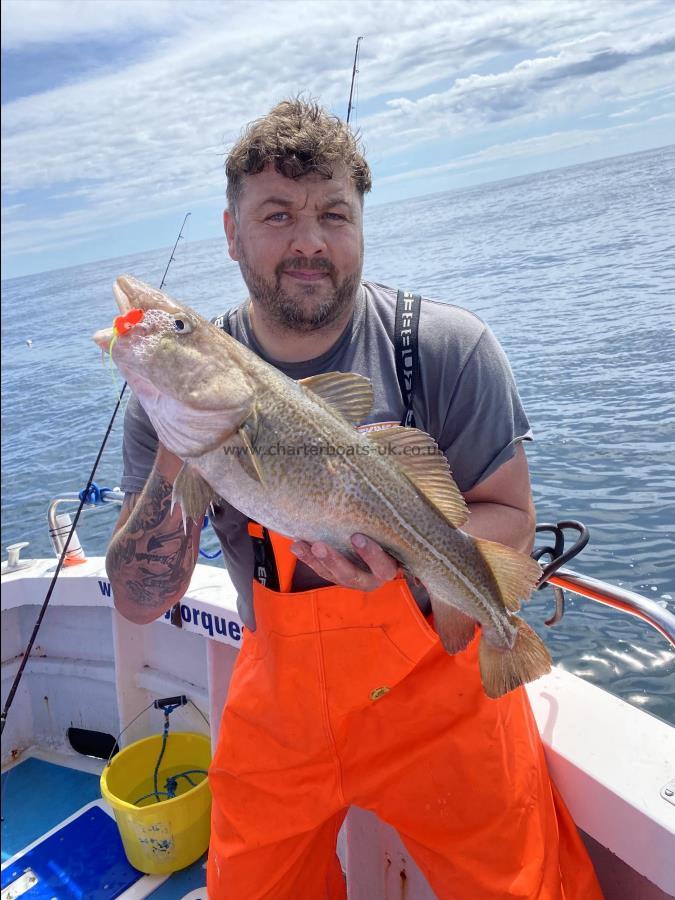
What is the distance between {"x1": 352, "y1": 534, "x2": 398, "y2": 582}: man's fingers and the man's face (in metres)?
1.02

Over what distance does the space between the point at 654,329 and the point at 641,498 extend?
12.8 feet

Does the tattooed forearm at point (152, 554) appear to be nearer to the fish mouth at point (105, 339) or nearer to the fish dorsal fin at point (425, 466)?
the fish mouth at point (105, 339)

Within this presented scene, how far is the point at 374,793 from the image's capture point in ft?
8.41

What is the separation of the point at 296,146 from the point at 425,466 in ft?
4.84

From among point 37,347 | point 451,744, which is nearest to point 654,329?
point 451,744

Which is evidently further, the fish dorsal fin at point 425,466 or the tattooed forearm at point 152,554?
the tattooed forearm at point 152,554

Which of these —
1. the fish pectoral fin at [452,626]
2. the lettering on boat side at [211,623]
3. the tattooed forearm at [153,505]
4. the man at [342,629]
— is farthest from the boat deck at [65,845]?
the fish pectoral fin at [452,626]

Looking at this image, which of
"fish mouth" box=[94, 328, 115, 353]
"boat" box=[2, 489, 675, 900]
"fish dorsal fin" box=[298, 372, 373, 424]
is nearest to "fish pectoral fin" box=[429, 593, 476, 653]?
"boat" box=[2, 489, 675, 900]

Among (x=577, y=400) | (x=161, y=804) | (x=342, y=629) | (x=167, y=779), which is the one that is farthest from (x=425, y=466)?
(x=577, y=400)

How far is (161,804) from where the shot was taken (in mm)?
3709

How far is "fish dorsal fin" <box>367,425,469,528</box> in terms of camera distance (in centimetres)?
228

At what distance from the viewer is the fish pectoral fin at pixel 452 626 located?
2.29 m

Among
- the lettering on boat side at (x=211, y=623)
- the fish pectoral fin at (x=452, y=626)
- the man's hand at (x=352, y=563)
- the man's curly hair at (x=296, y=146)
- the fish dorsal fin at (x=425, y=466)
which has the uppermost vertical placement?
the man's curly hair at (x=296, y=146)

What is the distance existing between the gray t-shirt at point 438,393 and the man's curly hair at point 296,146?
61cm
